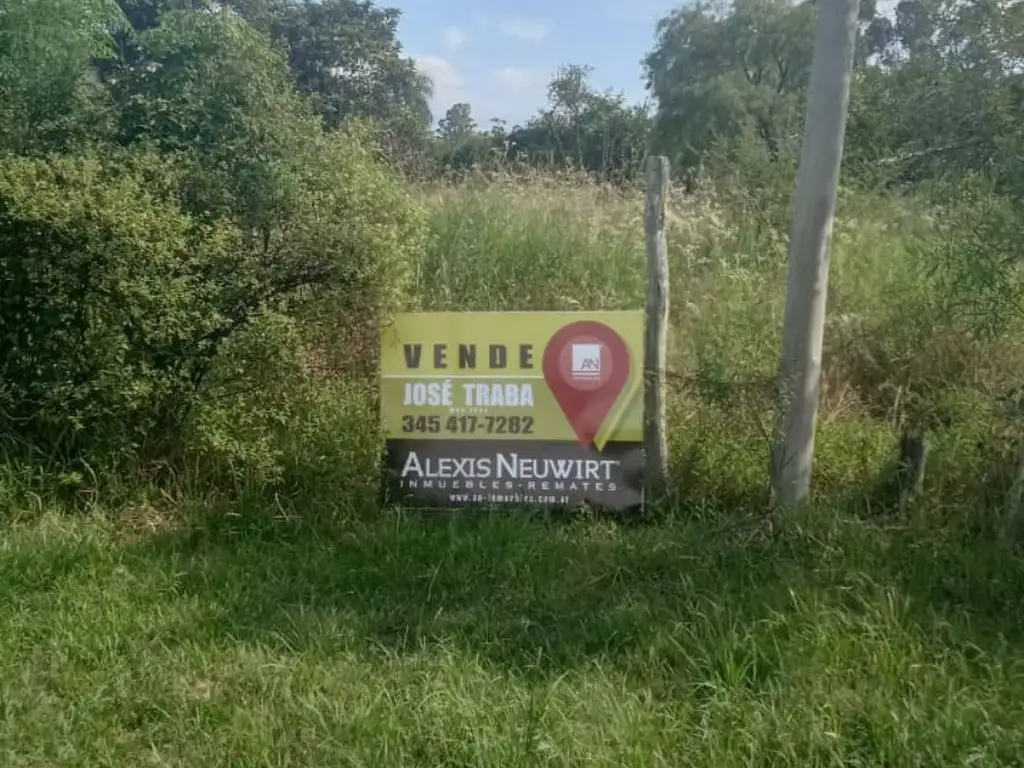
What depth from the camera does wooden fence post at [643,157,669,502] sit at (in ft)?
17.0

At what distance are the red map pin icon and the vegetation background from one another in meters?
0.45

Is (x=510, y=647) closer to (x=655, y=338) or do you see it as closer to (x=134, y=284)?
(x=655, y=338)

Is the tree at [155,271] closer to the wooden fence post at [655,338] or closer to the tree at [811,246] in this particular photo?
the wooden fence post at [655,338]

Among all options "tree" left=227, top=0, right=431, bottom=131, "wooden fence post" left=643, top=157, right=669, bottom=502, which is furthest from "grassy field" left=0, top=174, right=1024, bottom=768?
"tree" left=227, top=0, right=431, bottom=131

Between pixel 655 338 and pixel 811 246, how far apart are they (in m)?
0.96

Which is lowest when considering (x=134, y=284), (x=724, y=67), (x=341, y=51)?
(x=134, y=284)

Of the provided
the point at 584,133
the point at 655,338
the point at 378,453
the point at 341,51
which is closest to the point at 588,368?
the point at 655,338

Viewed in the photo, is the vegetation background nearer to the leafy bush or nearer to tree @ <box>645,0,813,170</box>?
the leafy bush

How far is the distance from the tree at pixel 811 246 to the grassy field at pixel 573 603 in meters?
0.26

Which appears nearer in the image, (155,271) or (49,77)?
(155,271)

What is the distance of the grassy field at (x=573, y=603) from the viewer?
3.25 m

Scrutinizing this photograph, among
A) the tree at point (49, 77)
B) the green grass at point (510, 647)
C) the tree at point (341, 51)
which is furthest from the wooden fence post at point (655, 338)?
the tree at point (341, 51)

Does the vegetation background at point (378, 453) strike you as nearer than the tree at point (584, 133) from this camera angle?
Yes

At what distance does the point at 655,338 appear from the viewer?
5.21 m
